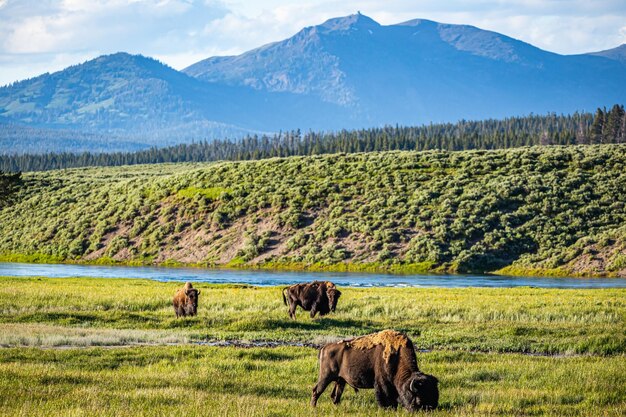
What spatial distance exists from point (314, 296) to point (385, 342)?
14.7 metres

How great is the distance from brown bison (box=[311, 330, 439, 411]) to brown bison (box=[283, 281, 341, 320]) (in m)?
13.9

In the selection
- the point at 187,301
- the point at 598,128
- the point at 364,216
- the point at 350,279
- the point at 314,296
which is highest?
the point at 598,128

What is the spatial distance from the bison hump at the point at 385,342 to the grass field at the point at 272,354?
3.34 feet

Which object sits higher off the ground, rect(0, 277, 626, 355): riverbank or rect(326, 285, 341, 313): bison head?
rect(326, 285, 341, 313): bison head

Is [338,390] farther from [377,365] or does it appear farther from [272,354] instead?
[272,354]

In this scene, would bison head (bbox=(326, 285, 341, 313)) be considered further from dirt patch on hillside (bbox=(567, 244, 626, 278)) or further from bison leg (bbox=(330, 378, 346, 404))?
dirt patch on hillside (bbox=(567, 244, 626, 278))

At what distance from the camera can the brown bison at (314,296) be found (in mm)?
27453

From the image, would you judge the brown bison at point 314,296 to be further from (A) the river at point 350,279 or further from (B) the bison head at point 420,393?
(A) the river at point 350,279

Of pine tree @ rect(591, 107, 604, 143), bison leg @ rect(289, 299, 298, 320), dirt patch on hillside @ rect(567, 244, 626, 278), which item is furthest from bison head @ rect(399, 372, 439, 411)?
pine tree @ rect(591, 107, 604, 143)

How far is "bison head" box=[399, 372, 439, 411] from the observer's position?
467 inches

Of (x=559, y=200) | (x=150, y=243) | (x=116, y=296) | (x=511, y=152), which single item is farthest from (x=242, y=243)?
(x=116, y=296)

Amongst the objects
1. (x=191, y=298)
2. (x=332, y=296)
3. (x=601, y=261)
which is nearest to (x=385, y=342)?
(x=332, y=296)

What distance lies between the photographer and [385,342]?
42.5ft

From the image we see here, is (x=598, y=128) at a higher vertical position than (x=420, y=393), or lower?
higher
